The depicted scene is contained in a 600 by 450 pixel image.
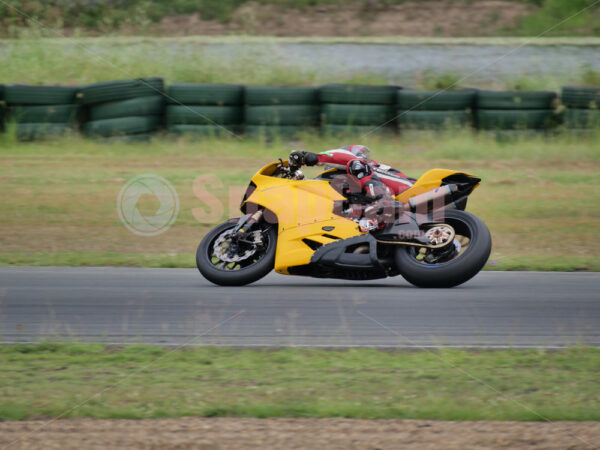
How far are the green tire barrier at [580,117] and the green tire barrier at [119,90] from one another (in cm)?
808

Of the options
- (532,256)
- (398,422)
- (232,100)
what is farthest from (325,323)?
(232,100)

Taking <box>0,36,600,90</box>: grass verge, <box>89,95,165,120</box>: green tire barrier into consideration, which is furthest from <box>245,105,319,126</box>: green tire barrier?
<box>0,36,600,90</box>: grass verge

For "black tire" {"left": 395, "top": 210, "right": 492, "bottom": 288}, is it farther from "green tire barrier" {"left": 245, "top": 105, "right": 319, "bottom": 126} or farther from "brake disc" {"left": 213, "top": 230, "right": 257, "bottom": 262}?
"green tire barrier" {"left": 245, "top": 105, "right": 319, "bottom": 126}

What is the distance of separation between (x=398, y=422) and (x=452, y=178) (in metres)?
3.22

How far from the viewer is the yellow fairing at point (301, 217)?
7.15m

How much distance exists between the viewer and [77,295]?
23.8 ft

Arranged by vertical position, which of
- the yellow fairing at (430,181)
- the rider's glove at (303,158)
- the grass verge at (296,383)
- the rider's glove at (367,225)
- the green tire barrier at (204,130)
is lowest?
the grass verge at (296,383)

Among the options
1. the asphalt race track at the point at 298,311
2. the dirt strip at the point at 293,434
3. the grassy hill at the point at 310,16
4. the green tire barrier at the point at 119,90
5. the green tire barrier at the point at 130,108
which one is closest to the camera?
the dirt strip at the point at 293,434

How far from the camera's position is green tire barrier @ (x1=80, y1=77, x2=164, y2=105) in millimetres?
16344

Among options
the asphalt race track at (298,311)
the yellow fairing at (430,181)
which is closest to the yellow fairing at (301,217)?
the asphalt race track at (298,311)

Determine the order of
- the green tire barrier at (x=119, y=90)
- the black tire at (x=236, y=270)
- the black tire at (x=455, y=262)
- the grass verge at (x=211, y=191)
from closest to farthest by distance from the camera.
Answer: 1. the black tire at (x=455, y=262)
2. the black tire at (x=236, y=270)
3. the grass verge at (x=211, y=191)
4. the green tire barrier at (x=119, y=90)

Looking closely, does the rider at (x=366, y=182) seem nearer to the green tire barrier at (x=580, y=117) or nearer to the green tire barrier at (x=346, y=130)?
the green tire barrier at (x=346, y=130)

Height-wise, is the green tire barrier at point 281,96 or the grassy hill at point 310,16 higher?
the grassy hill at point 310,16

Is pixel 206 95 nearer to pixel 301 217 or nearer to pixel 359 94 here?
A: pixel 359 94
